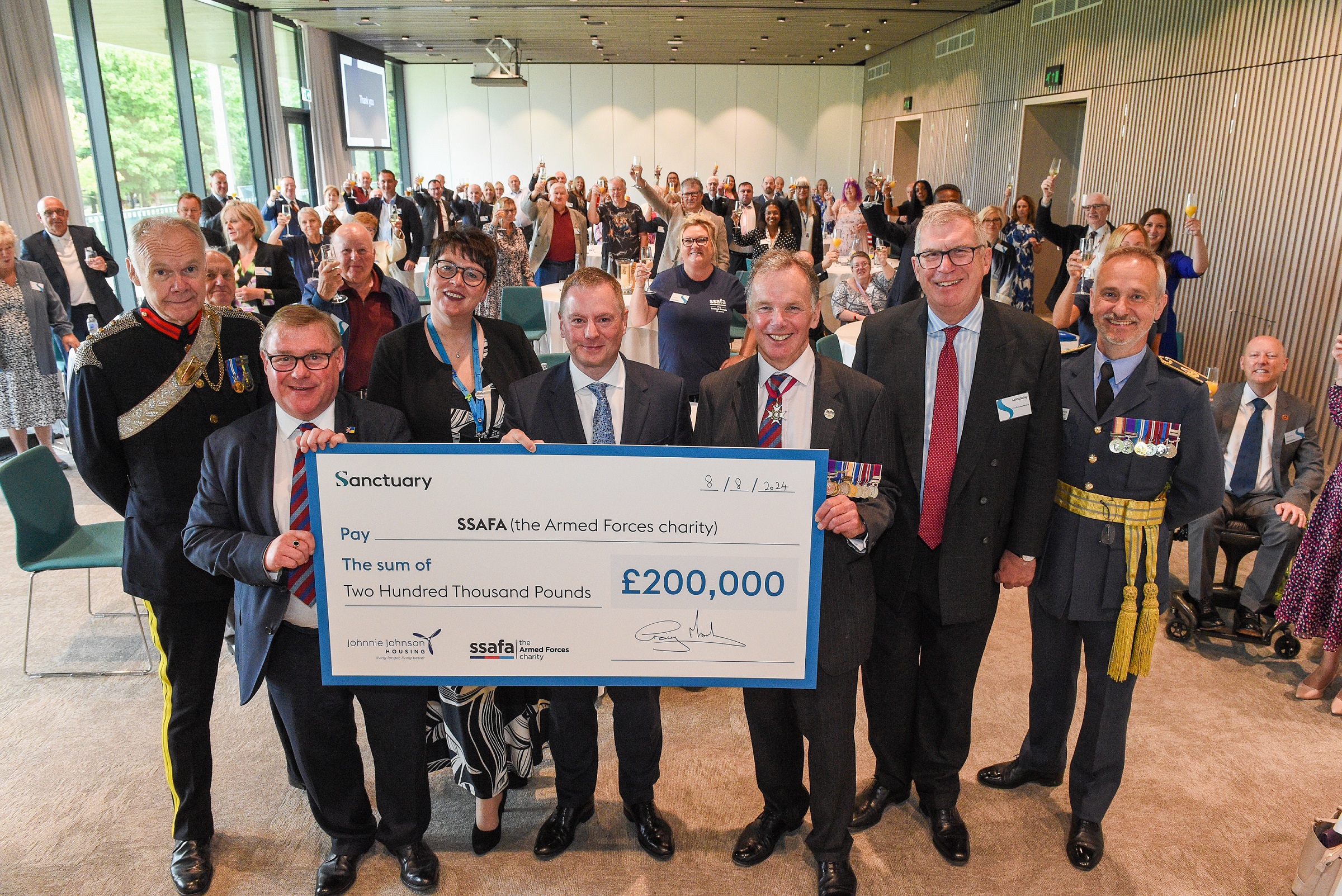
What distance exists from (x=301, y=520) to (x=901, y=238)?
18.7 ft

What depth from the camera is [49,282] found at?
5895mm

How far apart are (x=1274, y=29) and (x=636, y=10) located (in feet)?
33.0

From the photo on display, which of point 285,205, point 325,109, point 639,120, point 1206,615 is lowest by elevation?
point 1206,615

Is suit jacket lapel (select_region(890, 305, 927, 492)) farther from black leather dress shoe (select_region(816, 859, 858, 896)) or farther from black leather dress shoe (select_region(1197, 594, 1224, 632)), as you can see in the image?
black leather dress shoe (select_region(1197, 594, 1224, 632))

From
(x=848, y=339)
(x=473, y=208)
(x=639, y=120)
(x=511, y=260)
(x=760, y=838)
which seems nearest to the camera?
(x=760, y=838)

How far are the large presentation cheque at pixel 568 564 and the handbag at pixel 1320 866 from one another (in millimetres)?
1503

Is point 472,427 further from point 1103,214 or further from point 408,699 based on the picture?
point 1103,214

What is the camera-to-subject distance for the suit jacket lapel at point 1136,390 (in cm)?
229

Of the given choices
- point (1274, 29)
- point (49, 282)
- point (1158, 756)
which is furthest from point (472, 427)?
point (1274, 29)

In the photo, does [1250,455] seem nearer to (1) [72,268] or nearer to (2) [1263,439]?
(2) [1263,439]

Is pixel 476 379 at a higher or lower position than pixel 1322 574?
higher

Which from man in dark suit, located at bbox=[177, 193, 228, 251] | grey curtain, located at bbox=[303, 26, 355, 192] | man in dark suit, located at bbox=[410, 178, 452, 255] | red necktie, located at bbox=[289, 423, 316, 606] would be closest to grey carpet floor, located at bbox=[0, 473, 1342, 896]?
red necktie, located at bbox=[289, 423, 316, 606]

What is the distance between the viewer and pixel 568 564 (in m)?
2.10

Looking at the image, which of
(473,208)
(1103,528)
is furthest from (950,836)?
(473,208)
